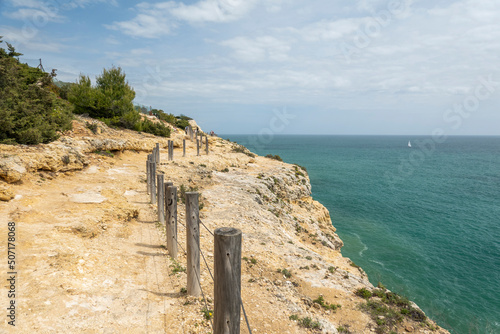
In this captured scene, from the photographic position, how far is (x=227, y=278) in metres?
3.40

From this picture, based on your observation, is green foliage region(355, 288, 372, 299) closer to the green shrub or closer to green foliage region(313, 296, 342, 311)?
green foliage region(313, 296, 342, 311)

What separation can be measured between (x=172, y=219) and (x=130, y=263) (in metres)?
1.51

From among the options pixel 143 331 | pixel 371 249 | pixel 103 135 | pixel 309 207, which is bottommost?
pixel 371 249

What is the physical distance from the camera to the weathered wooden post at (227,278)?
3344 mm

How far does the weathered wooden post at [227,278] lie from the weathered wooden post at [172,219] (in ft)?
14.3

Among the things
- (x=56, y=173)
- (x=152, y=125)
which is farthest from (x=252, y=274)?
(x=152, y=125)

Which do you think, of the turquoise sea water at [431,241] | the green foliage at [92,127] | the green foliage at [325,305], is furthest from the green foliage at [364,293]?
the green foliage at [92,127]

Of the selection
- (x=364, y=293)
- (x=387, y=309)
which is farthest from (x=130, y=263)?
(x=387, y=309)

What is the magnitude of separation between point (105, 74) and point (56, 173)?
2057cm

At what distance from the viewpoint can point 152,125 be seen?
30109 millimetres

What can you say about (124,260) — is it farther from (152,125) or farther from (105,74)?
(105,74)

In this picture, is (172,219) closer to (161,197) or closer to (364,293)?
(161,197)

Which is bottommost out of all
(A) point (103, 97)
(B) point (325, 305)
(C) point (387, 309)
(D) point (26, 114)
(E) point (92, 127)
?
(C) point (387, 309)

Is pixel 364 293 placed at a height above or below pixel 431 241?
above
